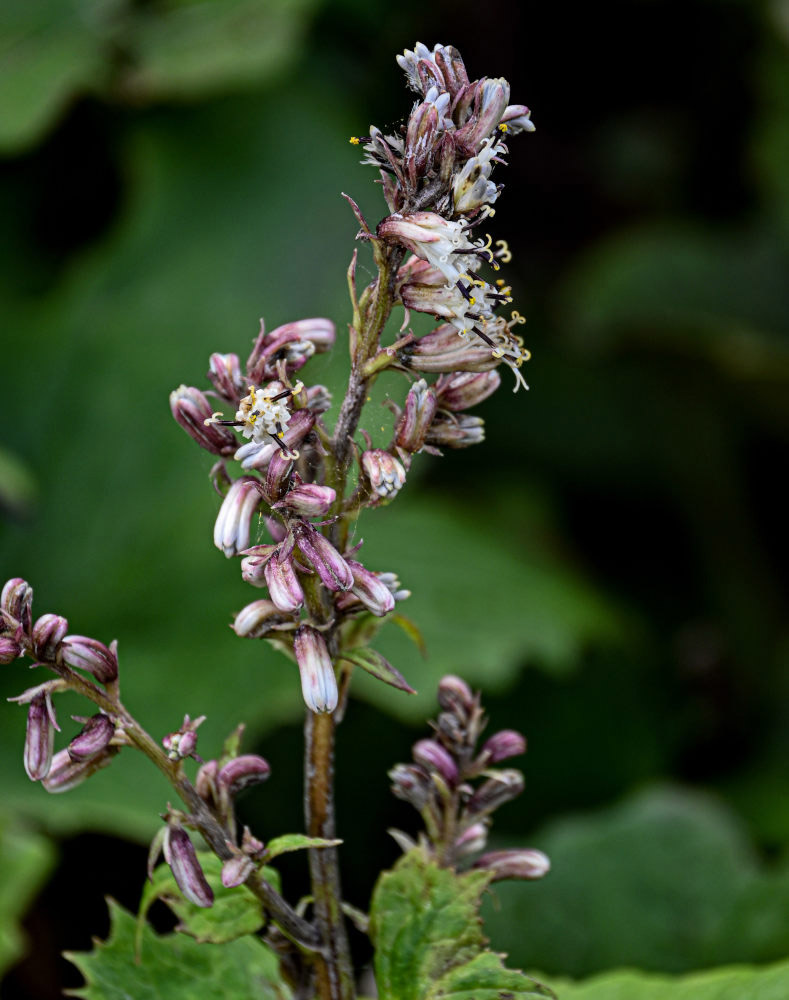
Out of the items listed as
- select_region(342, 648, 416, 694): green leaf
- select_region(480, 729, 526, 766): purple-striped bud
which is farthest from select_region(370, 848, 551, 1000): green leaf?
select_region(342, 648, 416, 694): green leaf

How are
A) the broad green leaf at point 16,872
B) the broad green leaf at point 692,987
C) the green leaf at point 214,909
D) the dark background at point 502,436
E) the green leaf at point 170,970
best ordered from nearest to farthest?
the green leaf at point 214,909 < the green leaf at point 170,970 < the broad green leaf at point 692,987 < the broad green leaf at point 16,872 < the dark background at point 502,436

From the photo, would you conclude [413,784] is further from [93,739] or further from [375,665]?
[93,739]

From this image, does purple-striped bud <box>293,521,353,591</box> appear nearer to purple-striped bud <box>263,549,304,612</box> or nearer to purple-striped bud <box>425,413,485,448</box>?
purple-striped bud <box>263,549,304,612</box>

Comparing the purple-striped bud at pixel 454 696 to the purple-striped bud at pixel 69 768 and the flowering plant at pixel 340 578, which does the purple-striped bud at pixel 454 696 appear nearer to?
the flowering plant at pixel 340 578

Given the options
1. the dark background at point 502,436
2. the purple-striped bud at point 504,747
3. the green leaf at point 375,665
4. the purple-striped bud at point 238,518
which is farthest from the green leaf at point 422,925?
the dark background at point 502,436

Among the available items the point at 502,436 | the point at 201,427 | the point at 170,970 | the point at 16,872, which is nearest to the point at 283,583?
the point at 201,427
